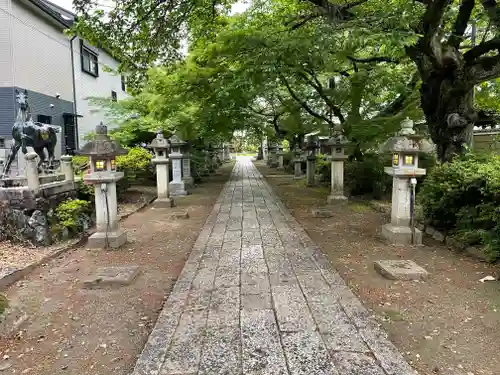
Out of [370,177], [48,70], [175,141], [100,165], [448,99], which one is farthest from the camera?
[48,70]

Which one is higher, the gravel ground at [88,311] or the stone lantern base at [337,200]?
the stone lantern base at [337,200]

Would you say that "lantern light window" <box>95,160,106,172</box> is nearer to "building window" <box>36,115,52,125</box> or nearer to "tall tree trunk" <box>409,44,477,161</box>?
"tall tree trunk" <box>409,44,477,161</box>

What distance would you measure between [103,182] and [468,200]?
5.95 m

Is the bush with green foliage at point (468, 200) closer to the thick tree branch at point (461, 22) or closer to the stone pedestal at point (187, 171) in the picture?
the thick tree branch at point (461, 22)

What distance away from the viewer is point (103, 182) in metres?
6.29

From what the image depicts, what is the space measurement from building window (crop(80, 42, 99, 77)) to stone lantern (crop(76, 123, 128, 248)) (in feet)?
39.8

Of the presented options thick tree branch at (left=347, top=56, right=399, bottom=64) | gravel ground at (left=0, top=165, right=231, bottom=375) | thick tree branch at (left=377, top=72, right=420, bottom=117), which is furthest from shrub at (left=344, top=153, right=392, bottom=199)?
gravel ground at (left=0, top=165, right=231, bottom=375)

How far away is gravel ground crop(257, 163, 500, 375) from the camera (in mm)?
2953

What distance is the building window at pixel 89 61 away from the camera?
16641 millimetres

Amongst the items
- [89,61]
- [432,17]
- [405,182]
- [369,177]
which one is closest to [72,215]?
[405,182]

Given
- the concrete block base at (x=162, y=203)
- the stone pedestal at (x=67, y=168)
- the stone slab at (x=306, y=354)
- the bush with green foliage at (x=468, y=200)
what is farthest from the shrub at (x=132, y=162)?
the stone slab at (x=306, y=354)

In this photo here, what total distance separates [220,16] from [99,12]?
357cm

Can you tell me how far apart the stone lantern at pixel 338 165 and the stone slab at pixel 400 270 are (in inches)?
217

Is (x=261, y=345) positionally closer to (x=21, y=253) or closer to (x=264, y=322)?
(x=264, y=322)
